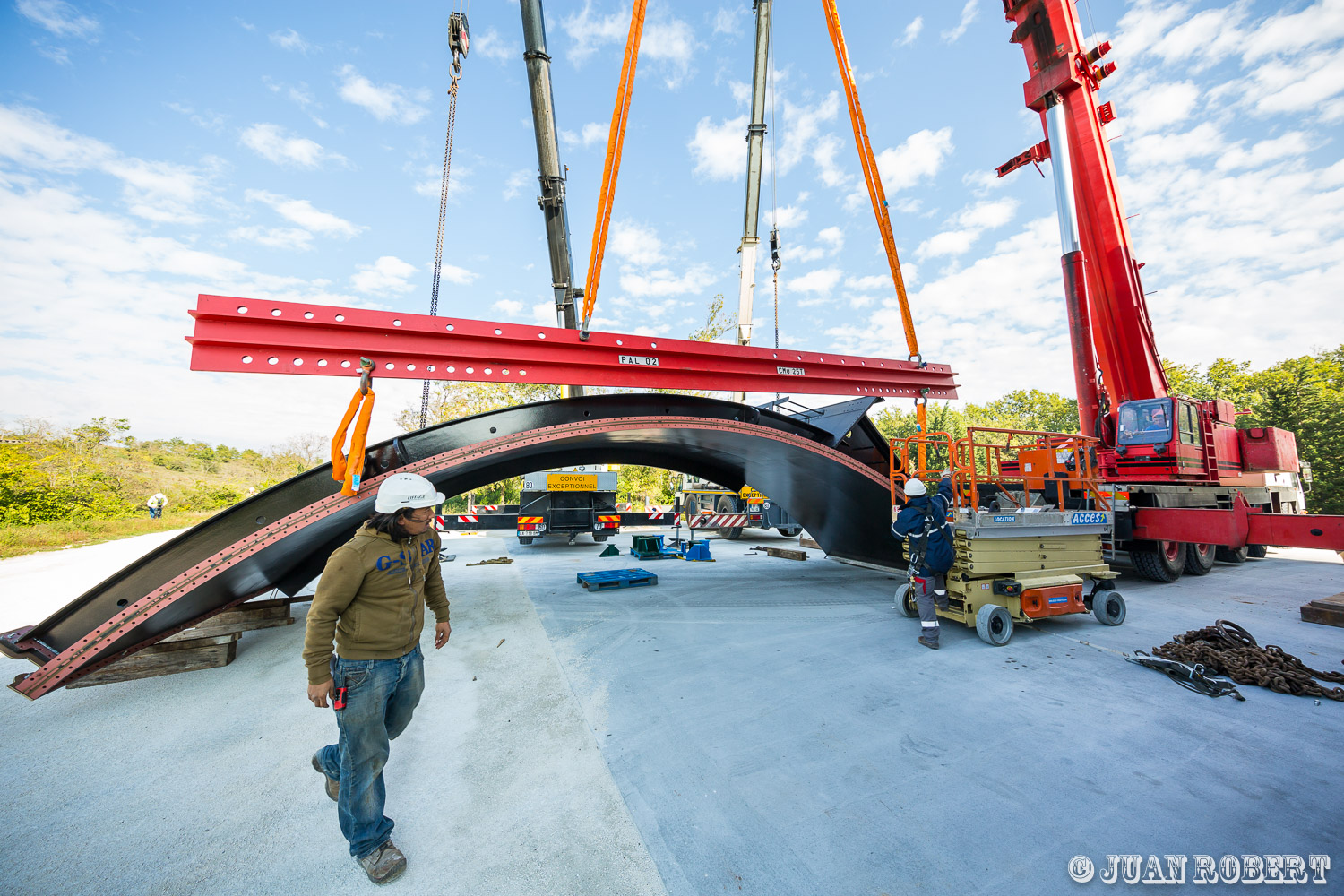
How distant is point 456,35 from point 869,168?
20.4 feet

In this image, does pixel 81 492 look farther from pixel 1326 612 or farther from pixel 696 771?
pixel 1326 612

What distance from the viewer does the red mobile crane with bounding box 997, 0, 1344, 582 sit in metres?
8.23

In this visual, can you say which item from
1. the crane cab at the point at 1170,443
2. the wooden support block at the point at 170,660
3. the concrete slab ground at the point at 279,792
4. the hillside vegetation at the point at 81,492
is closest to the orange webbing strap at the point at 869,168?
the crane cab at the point at 1170,443

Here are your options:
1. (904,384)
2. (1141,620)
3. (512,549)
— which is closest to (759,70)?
(904,384)

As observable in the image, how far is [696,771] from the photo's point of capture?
9.54ft

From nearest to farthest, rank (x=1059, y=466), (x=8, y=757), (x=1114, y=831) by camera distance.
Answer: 1. (x=1114, y=831)
2. (x=8, y=757)
3. (x=1059, y=466)

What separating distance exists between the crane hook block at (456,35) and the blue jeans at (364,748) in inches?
303

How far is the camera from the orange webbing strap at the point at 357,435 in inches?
162

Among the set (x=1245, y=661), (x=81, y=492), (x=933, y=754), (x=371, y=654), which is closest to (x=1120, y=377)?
(x=1245, y=661)

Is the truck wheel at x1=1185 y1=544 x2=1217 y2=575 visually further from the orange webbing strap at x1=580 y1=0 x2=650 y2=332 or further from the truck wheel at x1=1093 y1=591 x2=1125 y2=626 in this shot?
the orange webbing strap at x1=580 y1=0 x2=650 y2=332

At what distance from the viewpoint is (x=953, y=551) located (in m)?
5.34

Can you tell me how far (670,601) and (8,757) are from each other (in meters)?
5.80

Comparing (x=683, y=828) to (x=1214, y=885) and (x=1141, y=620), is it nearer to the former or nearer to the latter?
(x=1214, y=885)

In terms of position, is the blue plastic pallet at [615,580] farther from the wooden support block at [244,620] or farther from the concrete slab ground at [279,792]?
the wooden support block at [244,620]
